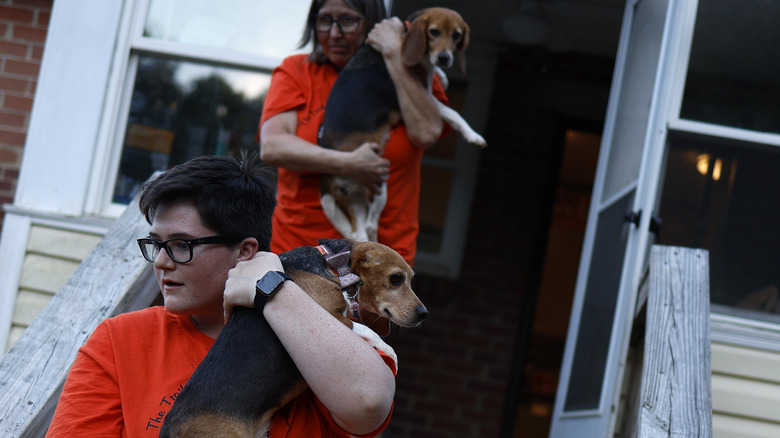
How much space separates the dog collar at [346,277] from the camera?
6.27 feet

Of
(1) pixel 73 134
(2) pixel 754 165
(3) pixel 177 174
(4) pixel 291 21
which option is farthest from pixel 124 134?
(2) pixel 754 165

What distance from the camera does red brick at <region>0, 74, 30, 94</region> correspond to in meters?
4.06

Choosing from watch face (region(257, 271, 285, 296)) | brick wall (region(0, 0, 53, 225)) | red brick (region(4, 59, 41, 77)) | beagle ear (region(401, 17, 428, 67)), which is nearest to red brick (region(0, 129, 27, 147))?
brick wall (region(0, 0, 53, 225))

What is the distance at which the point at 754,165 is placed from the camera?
329 centimetres

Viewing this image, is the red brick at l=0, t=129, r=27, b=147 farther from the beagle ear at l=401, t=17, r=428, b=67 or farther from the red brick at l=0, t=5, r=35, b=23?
the beagle ear at l=401, t=17, r=428, b=67

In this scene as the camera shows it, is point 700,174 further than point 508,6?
No

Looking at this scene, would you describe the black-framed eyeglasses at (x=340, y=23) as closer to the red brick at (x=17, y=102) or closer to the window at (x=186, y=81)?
the window at (x=186, y=81)

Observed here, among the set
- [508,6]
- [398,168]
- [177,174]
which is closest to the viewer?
[177,174]

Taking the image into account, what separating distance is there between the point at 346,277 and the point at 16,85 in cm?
305

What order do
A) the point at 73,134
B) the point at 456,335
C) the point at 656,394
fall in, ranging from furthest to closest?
the point at 456,335
the point at 73,134
the point at 656,394

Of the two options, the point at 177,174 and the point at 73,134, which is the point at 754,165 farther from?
the point at 73,134

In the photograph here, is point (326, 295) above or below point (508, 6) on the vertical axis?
below

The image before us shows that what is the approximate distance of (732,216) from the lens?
3.35 metres

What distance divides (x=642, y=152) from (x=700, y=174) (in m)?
0.30
